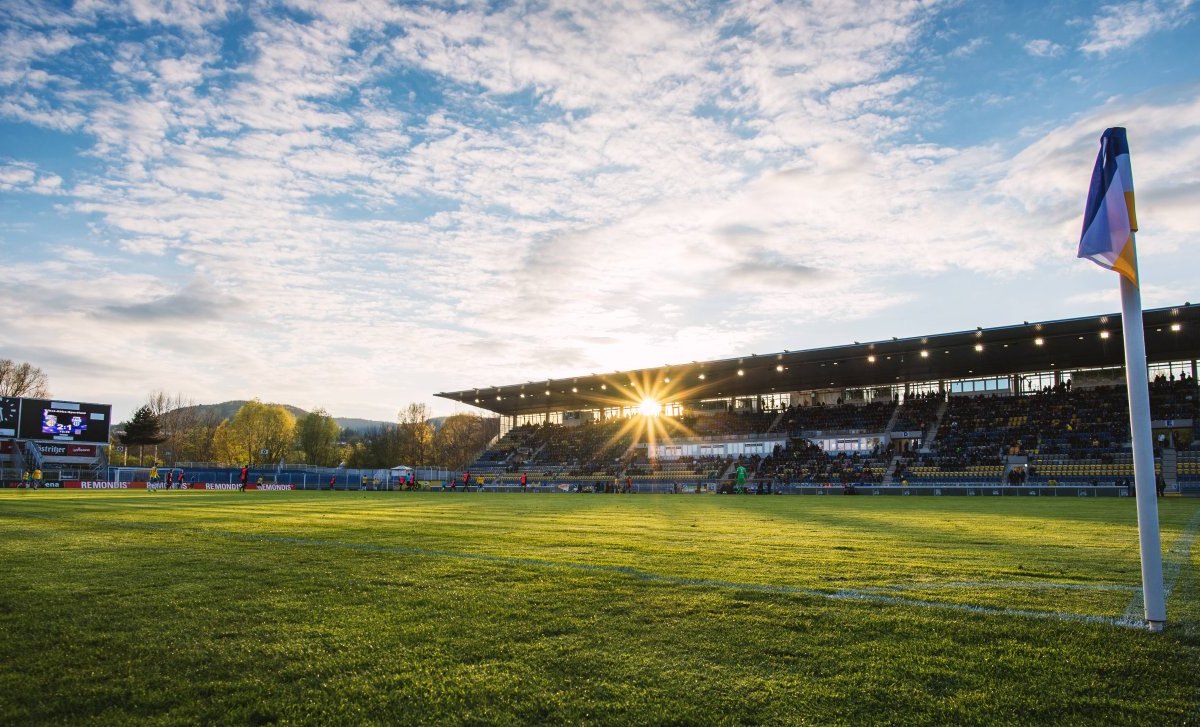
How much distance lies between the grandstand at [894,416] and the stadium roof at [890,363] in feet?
0.67

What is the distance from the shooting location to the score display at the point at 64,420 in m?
55.4

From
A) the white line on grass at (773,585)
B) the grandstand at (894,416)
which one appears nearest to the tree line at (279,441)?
the grandstand at (894,416)

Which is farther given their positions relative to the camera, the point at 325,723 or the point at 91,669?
the point at 91,669

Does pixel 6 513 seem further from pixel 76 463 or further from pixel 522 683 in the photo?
pixel 76 463

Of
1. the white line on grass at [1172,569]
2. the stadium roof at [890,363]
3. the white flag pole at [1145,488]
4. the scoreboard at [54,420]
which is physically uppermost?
the stadium roof at [890,363]

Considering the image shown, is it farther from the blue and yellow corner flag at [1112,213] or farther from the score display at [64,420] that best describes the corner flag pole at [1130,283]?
the score display at [64,420]

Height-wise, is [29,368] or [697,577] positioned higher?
[29,368]

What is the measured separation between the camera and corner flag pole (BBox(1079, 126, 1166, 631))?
17.9 feet

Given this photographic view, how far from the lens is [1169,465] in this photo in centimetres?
4303

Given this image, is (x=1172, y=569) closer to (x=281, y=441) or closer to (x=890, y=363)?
(x=890, y=363)

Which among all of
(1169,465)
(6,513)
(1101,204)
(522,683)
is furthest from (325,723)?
(1169,465)

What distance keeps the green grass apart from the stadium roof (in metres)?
43.2

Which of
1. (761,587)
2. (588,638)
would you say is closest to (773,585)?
(761,587)

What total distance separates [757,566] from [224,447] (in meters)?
117
